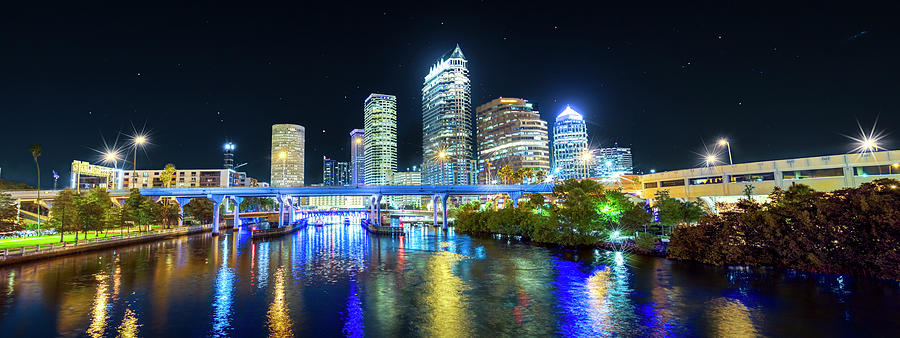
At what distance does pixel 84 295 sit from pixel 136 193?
256ft

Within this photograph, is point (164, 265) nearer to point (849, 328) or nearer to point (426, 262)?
point (426, 262)

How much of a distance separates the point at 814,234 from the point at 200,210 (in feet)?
439

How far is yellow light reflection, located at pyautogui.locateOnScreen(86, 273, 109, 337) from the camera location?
21.5 m

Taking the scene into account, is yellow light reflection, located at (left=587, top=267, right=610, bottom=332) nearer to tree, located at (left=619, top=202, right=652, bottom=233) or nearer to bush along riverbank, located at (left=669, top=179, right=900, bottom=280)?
bush along riverbank, located at (left=669, top=179, right=900, bottom=280)

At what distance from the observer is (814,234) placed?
35844 mm

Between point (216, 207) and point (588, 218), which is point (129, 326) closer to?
point (588, 218)

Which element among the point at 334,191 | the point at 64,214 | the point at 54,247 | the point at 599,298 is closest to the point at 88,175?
the point at 334,191

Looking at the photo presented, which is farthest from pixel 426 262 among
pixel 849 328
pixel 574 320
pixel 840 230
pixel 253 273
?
pixel 840 230

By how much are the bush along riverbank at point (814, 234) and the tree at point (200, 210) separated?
12274 centimetres

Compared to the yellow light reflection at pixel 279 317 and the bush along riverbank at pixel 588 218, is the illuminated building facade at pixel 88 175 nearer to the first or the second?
the bush along riverbank at pixel 588 218

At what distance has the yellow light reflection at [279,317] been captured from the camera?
2139 cm

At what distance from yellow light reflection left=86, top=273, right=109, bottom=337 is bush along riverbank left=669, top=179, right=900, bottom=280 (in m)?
50.4

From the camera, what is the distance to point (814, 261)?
35.4m

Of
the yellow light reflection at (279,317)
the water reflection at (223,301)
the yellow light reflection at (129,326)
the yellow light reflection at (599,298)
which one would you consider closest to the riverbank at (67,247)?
the water reflection at (223,301)
